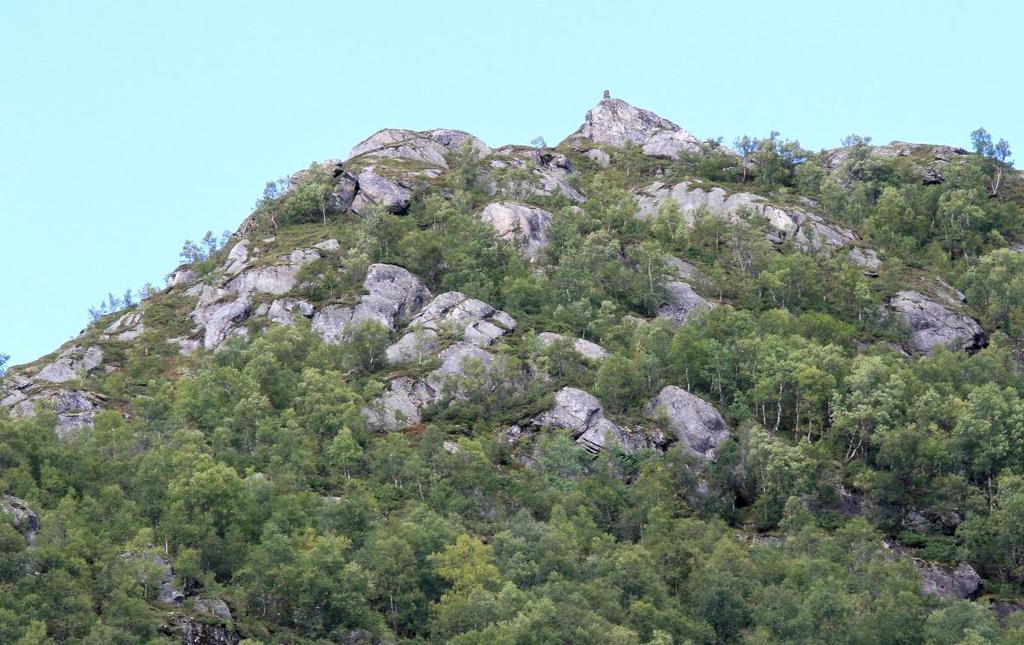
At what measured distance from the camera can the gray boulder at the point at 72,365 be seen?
5807 inches

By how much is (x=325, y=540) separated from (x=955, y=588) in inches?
1976

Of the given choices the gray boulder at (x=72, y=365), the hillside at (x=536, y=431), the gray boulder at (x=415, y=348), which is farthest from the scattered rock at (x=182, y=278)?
the gray boulder at (x=415, y=348)

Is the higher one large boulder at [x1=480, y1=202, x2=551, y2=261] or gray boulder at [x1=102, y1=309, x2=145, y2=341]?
large boulder at [x1=480, y1=202, x2=551, y2=261]

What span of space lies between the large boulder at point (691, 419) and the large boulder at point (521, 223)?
39.7 m

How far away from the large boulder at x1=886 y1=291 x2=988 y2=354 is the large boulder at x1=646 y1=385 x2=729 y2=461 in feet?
113

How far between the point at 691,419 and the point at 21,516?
61836mm

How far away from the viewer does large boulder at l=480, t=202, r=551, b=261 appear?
17388 centimetres

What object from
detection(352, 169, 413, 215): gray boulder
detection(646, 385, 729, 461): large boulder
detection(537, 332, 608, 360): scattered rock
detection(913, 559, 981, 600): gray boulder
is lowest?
detection(913, 559, 981, 600): gray boulder

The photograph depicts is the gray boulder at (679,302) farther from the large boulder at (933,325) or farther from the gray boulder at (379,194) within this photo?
the gray boulder at (379,194)

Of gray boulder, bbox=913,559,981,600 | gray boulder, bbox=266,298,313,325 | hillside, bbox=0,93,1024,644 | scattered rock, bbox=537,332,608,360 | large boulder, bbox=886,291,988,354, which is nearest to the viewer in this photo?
hillside, bbox=0,93,1024,644

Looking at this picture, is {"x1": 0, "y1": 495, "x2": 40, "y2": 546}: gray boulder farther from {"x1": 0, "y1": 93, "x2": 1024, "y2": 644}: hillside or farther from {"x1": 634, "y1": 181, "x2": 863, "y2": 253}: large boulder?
{"x1": 634, "y1": 181, "x2": 863, "y2": 253}: large boulder

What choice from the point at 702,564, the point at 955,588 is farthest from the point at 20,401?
the point at 955,588

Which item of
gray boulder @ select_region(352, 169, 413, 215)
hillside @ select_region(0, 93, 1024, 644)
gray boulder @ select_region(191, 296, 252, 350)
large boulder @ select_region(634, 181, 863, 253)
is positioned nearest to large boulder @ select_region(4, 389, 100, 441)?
hillside @ select_region(0, 93, 1024, 644)

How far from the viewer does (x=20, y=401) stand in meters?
137
